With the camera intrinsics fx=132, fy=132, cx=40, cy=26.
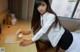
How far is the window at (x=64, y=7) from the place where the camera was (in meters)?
3.39

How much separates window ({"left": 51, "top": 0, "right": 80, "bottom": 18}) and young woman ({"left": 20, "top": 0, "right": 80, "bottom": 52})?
1401 mm

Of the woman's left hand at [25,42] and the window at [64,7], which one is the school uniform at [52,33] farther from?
the window at [64,7]

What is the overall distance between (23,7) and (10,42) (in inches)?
50.5

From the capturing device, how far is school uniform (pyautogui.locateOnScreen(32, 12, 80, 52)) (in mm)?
1739

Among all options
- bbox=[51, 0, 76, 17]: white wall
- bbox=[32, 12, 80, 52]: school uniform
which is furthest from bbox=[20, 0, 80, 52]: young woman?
bbox=[51, 0, 76, 17]: white wall

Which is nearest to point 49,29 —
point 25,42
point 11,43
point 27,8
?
point 25,42

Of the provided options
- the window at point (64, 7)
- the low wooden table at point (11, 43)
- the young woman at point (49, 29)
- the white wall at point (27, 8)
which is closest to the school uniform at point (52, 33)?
the young woman at point (49, 29)

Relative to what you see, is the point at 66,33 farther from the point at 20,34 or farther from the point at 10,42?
the point at 10,42

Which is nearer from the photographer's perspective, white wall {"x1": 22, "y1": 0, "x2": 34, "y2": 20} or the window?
white wall {"x1": 22, "y1": 0, "x2": 34, "y2": 20}

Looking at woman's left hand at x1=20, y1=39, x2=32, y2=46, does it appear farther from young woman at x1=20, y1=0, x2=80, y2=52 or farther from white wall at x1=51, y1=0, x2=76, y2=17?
white wall at x1=51, y1=0, x2=76, y2=17

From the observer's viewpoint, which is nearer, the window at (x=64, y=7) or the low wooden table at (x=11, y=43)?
the low wooden table at (x=11, y=43)

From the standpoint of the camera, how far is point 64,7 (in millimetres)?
3557

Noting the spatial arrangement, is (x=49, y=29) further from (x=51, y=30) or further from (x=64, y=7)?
(x=64, y=7)

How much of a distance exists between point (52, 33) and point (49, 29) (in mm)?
72
